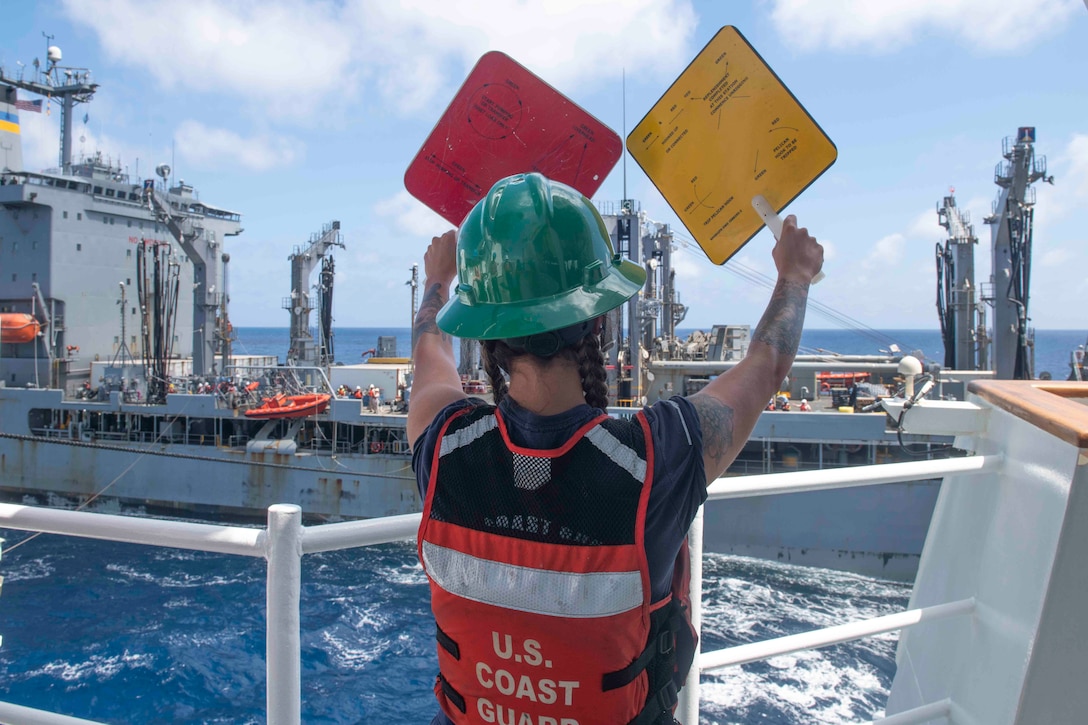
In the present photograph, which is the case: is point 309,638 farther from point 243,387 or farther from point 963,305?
point 963,305

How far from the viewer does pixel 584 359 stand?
0.97 meters

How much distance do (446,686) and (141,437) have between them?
1948 centimetres

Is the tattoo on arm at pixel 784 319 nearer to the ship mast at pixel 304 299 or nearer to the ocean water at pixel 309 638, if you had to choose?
the ocean water at pixel 309 638

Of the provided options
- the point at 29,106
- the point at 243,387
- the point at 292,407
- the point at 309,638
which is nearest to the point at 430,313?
the point at 309,638

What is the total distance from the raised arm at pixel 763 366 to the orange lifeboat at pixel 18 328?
22.5 m

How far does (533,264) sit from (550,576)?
416 mm

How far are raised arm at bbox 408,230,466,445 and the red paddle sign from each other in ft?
0.52

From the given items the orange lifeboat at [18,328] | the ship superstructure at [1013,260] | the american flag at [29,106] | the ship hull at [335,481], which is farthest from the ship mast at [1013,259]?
the american flag at [29,106]

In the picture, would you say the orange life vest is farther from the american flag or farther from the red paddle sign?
the american flag

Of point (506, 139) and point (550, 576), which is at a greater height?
point (506, 139)

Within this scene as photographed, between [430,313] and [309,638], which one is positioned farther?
[309,638]

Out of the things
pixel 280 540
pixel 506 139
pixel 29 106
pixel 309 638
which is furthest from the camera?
pixel 29 106

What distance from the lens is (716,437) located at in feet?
3.04

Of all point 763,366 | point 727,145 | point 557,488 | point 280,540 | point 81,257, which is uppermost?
point 81,257
